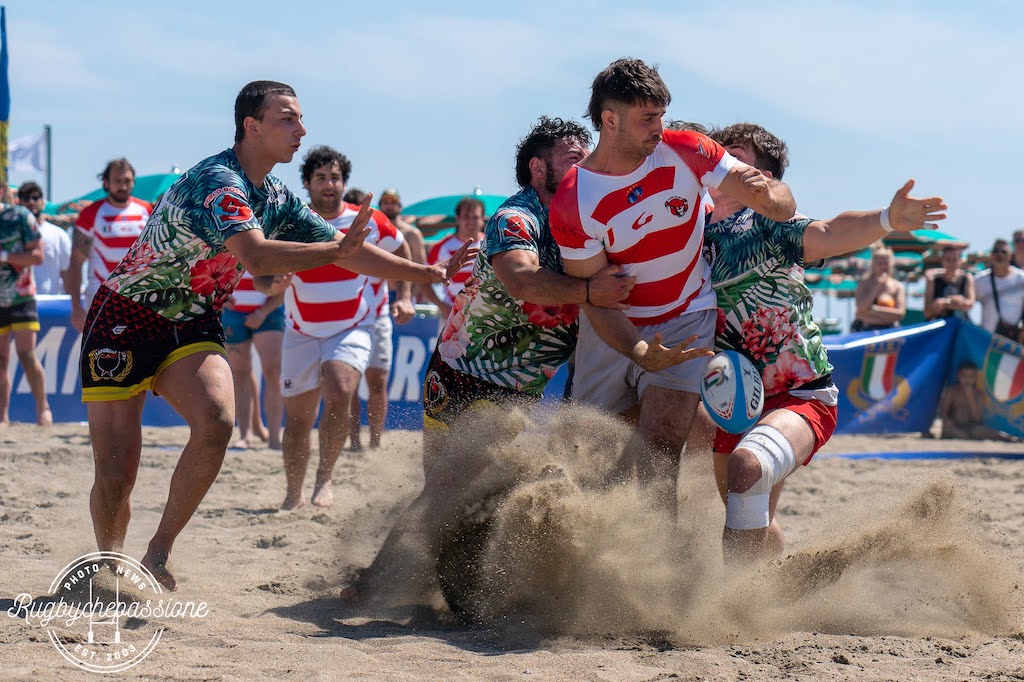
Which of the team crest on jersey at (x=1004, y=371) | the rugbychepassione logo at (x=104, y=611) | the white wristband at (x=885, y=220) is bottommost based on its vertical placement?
the rugbychepassione logo at (x=104, y=611)

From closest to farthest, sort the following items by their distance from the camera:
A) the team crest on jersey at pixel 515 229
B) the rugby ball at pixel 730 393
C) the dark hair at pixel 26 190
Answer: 1. the rugby ball at pixel 730 393
2. the team crest on jersey at pixel 515 229
3. the dark hair at pixel 26 190

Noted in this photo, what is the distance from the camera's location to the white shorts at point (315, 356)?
258 inches

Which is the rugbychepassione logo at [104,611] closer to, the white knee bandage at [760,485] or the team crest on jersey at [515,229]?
the team crest on jersey at [515,229]

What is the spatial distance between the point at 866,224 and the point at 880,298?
8205 millimetres

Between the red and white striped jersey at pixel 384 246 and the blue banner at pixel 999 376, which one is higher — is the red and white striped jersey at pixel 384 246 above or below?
above

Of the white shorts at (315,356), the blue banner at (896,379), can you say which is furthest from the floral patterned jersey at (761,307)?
the blue banner at (896,379)

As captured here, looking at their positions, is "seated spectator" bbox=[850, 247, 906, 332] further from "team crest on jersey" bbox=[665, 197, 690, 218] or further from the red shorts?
"team crest on jersey" bbox=[665, 197, 690, 218]

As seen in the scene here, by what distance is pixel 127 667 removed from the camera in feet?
10.4

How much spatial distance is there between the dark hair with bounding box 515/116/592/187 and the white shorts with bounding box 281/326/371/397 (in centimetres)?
256

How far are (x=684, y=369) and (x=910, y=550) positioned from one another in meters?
1.06

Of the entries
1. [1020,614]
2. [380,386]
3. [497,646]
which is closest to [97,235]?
[380,386]

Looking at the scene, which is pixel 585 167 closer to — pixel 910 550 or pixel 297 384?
pixel 910 550

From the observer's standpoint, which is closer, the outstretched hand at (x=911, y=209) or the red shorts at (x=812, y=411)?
the outstretched hand at (x=911, y=209)

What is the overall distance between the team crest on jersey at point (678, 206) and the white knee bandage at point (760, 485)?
0.77 m
